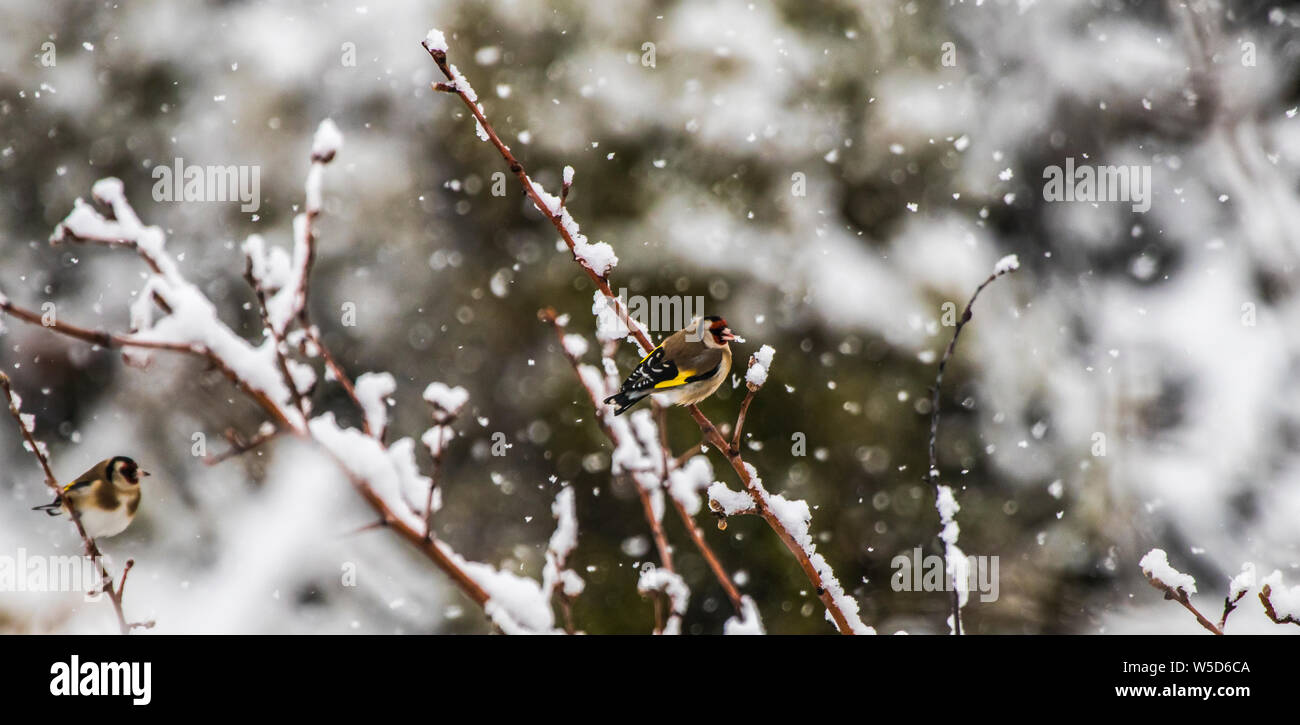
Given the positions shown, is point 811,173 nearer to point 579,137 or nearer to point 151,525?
point 579,137

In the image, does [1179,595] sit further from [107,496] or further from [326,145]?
[107,496]

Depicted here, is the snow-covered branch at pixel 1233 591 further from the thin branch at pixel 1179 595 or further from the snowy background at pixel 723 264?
the snowy background at pixel 723 264

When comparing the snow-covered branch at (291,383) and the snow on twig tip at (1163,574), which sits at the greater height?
the snow-covered branch at (291,383)

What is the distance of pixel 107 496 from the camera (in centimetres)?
153

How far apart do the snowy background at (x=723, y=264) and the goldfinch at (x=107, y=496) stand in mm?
2362

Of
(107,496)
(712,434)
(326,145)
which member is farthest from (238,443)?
(107,496)

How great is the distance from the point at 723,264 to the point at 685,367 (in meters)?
2.70

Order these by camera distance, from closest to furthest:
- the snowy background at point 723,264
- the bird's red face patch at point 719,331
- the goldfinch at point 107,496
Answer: the goldfinch at point 107,496, the bird's red face patch at point 719,331, the snowy background at point 723,264

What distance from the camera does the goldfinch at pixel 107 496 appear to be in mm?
1461

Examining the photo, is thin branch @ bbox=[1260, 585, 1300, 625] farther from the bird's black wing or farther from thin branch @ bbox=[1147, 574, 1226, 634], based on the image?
the bird's black wing

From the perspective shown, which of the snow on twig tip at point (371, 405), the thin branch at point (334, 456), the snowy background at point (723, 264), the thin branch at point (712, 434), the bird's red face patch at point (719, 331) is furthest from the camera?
the snowy background at point (723, 264)

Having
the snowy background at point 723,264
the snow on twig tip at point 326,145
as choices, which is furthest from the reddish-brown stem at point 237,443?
the snowy background at point 723,264

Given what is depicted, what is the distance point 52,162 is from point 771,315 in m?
4.18
